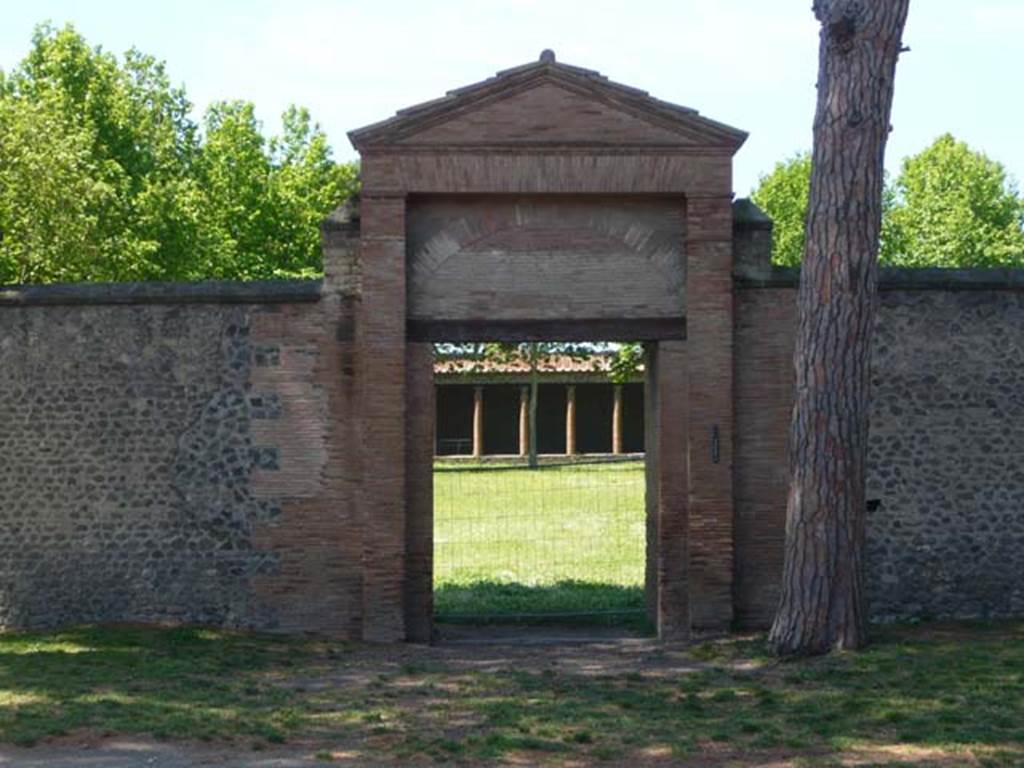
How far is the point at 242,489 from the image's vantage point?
15.9 m

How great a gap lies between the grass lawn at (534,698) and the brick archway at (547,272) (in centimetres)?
107

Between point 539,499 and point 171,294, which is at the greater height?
point 171,294

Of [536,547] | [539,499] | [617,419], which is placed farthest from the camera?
[617,419]

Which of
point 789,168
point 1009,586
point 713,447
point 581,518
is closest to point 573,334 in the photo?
point 713,447

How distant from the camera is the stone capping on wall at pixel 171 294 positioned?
15797 mm

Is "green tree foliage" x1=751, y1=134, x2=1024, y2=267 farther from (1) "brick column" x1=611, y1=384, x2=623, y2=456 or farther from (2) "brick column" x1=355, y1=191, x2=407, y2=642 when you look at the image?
(2) "brick column" x1=355, y1=191, x2=407, y2=642

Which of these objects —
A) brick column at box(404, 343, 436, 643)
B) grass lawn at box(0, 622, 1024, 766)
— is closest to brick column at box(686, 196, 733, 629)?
grass lawn at box(0, 622, 1024, 766)

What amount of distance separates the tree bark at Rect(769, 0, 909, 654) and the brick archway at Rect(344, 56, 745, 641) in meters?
1.78

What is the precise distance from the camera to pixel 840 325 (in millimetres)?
13961

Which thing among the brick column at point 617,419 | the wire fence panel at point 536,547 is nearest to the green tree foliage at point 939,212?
the brick column at point 617,419

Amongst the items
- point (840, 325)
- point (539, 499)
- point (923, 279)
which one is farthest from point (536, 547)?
point (840, 325)

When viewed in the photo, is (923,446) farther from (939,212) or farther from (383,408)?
(939,212)

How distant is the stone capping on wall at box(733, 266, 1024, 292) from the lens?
15898mm

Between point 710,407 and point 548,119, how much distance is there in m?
3.08
